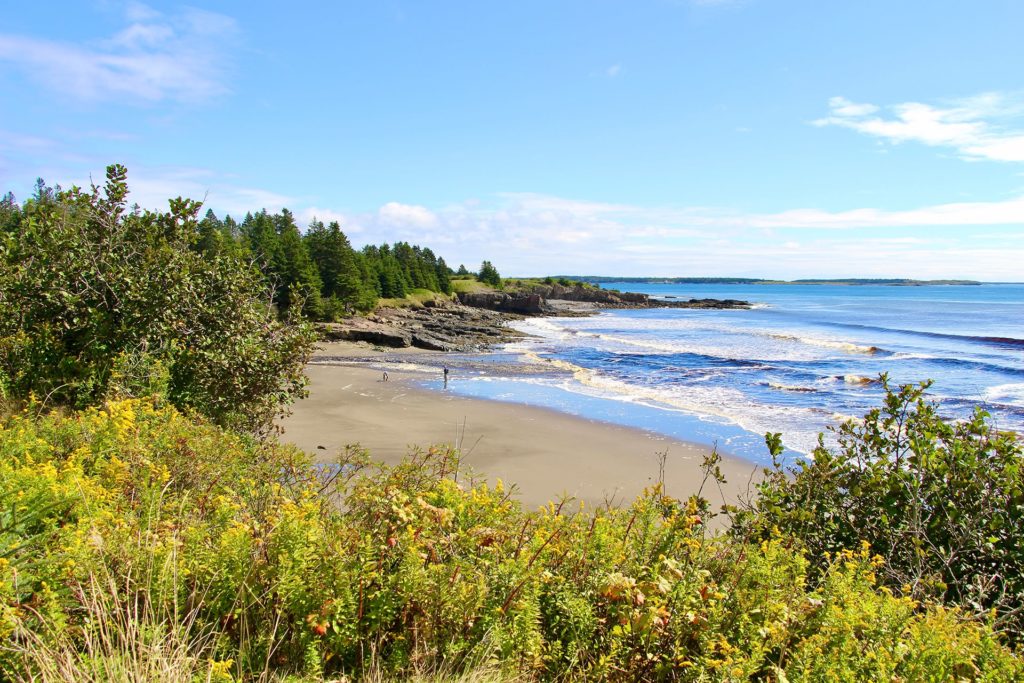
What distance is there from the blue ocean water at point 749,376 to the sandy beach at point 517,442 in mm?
1662

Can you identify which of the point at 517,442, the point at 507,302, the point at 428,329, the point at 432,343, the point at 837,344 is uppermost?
the point at 507,302

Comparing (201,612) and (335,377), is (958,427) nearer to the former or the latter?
(201,612)

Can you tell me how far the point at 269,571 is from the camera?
2994 millimetres

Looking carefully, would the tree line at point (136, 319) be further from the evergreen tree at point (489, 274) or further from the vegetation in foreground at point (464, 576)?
the evergreen tree at point (489, 274)

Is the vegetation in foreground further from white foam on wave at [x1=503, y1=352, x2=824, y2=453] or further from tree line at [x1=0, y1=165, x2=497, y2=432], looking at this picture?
white foam on wave at [x1=503, y1=352, x2=824, y2=453]

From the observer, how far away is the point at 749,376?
29672 millimetres

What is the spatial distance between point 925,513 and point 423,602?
4.91 meters

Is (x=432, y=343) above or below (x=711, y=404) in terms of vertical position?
above

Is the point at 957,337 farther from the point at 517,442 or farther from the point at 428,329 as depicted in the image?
the point at 517,442

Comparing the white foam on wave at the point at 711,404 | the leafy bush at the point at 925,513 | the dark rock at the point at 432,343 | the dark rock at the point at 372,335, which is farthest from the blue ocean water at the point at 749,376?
the leafy bush at the point at 925,513

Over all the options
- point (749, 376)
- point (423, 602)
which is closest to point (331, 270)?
point (749, 376)

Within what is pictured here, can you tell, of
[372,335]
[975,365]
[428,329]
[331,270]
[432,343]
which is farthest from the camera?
[331,270]

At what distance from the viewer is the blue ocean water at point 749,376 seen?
65.8 feet

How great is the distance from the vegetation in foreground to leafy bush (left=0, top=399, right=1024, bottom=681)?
0.01m
